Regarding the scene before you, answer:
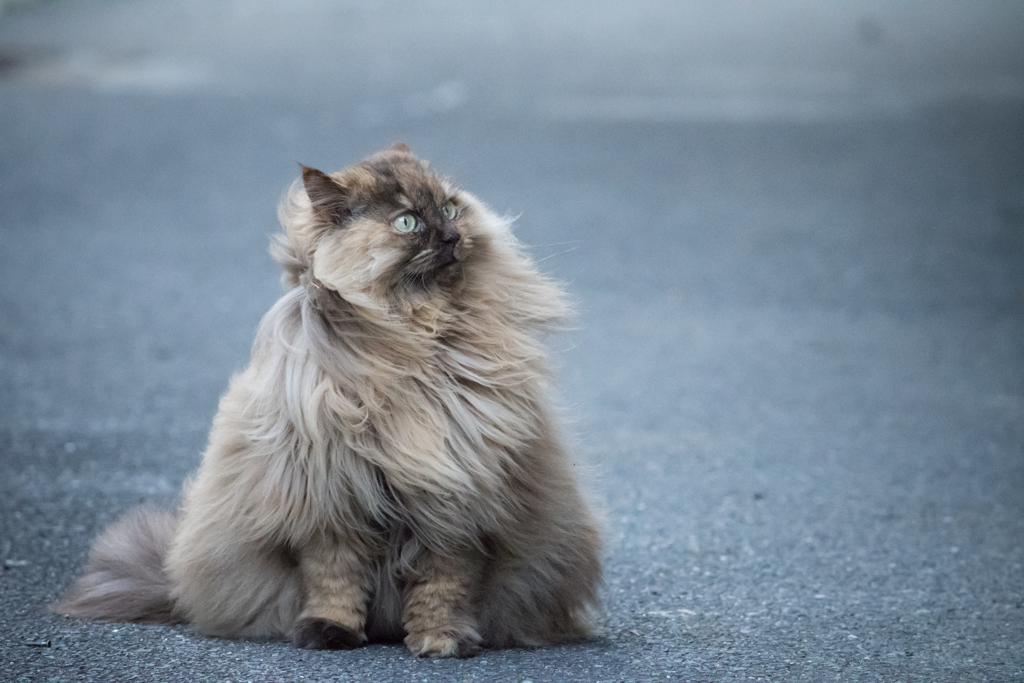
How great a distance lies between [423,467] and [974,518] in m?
3.02

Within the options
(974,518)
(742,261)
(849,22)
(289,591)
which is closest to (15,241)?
(742,261)

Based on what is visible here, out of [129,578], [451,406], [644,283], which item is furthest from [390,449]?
[644,283]

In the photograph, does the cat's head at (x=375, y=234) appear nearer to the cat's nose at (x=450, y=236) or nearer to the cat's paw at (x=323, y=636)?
the cat's nose at (x=450, y=236)

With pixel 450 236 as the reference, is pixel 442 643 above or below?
below

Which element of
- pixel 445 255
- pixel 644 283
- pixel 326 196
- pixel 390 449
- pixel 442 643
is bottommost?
pixel 644 283

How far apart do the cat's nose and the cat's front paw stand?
1.02 m

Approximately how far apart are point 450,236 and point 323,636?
3.61ft

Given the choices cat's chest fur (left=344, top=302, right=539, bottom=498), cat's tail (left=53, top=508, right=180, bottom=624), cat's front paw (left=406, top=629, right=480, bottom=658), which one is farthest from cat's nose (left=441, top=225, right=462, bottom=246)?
cat's tail (left=53, top=508, right=180, bottom=624)

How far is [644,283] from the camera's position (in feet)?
26.6

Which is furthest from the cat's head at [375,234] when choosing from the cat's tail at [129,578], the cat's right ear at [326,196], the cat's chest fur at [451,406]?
the cat's tail at [129,578]

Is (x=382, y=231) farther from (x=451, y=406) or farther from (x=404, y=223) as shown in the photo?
(x=451, y=406)

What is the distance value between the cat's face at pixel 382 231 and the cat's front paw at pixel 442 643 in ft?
3.03

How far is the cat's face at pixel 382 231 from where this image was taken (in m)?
2.58

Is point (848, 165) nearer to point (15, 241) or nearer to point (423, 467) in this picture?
point (15, 241)
